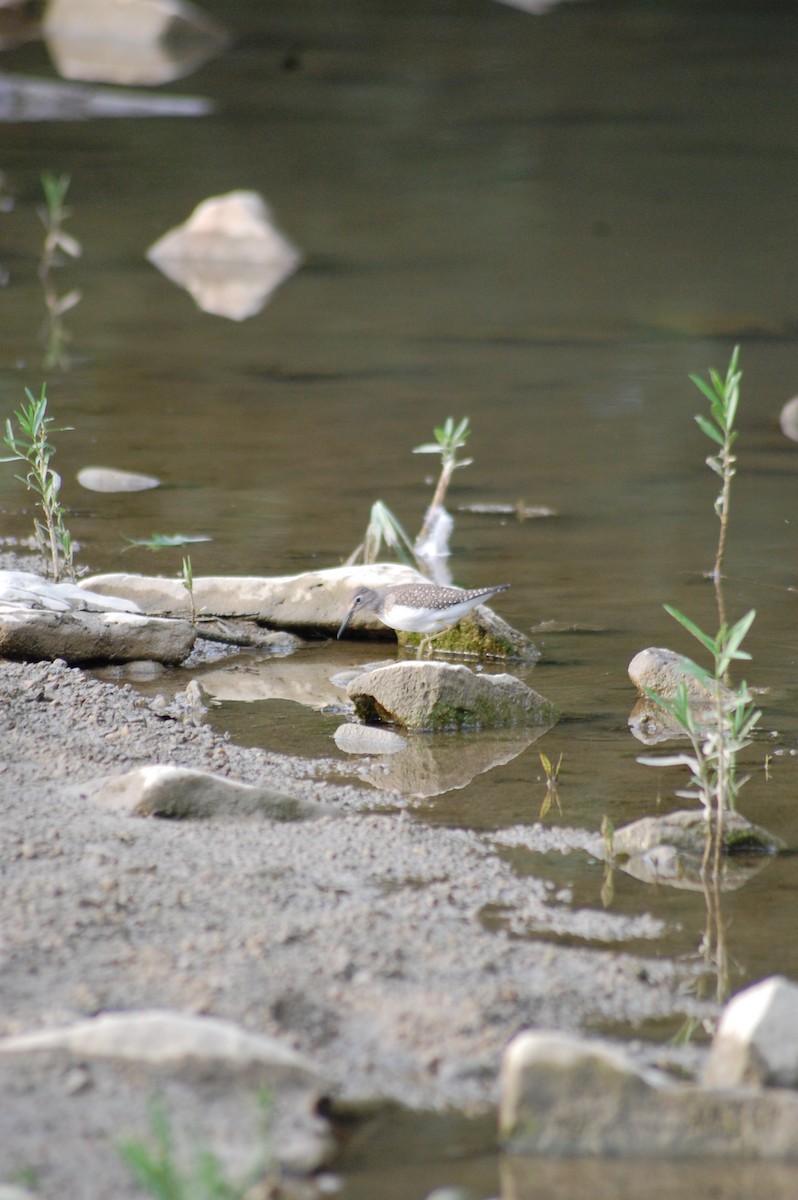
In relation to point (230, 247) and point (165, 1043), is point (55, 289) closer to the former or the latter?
point (230, 247)

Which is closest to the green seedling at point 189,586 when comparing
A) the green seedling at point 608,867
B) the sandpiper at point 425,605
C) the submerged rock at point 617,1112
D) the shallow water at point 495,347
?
the shallow water at point 495,347

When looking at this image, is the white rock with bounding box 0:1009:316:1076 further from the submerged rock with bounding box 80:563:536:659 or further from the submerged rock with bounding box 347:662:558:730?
the submerged rock with bounding box 80:563:536:659

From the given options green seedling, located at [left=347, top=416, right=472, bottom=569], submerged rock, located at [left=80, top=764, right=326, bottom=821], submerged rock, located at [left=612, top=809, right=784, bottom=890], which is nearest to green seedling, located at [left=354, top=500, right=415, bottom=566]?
green seedling, located at [left=347, top=416, right=472, bottom=569]

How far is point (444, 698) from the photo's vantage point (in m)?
4.94

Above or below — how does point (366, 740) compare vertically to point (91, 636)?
below

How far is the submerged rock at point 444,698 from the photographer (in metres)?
4.92

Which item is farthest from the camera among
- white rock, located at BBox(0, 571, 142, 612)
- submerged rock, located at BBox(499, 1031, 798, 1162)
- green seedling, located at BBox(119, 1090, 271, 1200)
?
white rock, located at BBox(0, 571, 142, 612)

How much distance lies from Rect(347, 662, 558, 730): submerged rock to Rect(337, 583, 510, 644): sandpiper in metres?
0.42

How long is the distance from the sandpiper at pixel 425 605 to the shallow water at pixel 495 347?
0.34m

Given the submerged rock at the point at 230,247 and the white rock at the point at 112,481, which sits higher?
the submerged rock at the point at 230,247

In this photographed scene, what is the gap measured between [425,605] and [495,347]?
20.4 ft

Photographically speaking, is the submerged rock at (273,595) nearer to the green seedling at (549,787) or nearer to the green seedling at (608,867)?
the green seedling at (549,787)

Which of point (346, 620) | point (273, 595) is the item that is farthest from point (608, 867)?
point (273, 595)

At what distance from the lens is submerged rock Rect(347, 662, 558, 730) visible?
492 cm
